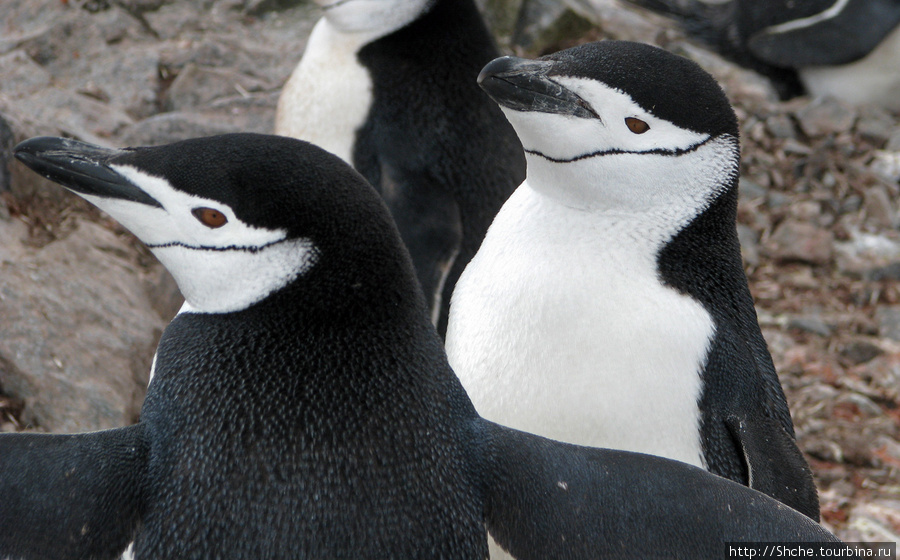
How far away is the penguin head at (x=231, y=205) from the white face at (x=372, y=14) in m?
1.97

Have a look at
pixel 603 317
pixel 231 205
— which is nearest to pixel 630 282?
pixel 603 317

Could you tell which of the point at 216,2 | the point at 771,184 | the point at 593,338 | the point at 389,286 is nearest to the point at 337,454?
the point at 389,286

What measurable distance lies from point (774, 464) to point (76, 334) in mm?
1993

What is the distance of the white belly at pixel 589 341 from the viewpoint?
2.08 m

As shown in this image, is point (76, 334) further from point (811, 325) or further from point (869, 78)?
point (869, 78)

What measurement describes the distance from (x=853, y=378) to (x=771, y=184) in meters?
1.45

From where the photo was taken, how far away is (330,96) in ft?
11.8

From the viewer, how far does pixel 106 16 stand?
481cm

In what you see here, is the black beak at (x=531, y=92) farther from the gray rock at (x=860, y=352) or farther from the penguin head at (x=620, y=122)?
the gray rock at (x=860, y=352)

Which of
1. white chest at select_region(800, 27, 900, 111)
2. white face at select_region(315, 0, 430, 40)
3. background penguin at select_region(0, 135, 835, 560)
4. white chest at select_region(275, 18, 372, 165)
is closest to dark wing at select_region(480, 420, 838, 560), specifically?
background penguin at select_region(0, 135, 835, 560)

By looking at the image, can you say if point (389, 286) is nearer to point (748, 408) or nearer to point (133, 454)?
point (133, 454)

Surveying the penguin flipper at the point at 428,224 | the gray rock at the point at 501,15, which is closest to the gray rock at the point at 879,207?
the gray rock at the point at 501,15

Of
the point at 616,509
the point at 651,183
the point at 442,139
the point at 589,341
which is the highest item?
the point at 651,183

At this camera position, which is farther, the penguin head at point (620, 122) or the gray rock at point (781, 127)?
the gray rock at point (781, 127)
